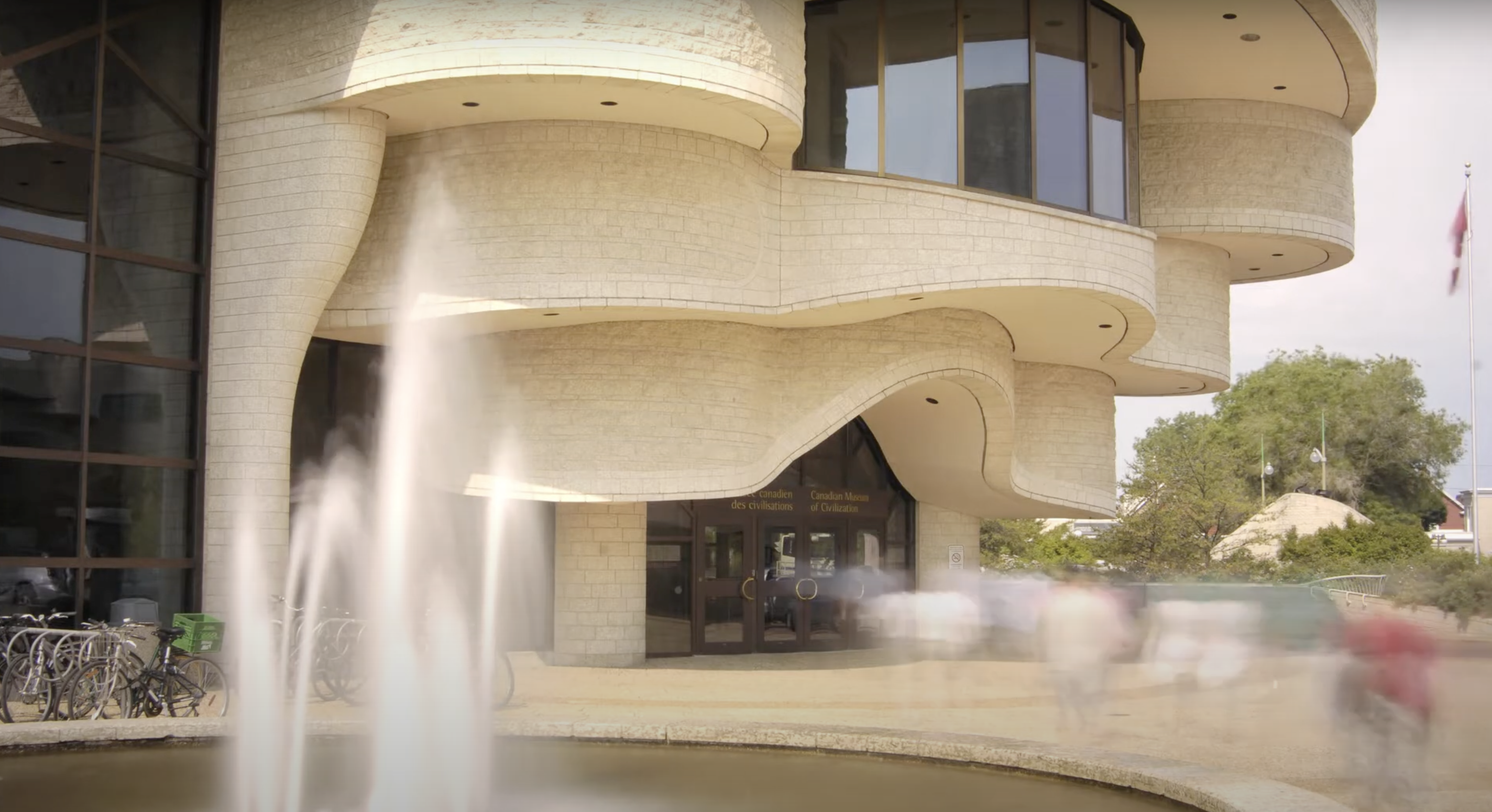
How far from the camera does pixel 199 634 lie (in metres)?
16.5

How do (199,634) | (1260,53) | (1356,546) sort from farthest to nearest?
(1356,546) → (1260,53) → (199,634)

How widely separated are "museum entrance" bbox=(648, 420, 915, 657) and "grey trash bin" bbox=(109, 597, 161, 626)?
8156 mm

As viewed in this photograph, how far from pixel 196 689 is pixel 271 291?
6.22 m

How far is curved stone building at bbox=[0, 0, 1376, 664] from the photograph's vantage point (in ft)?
61.7

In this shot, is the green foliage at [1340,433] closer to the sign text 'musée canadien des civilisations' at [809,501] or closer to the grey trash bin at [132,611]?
the sign text 'musée canadien des civilisations' at [809,501]

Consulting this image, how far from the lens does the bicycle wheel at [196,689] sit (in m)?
15.5

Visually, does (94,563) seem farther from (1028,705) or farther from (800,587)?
(800,587)

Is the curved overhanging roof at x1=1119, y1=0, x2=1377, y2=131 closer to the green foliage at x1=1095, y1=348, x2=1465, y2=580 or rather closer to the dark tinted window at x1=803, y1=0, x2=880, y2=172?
the dark tinted window at x1=803, y1=0, x2=880, y2=172

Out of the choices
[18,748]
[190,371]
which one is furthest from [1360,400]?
[18,748]

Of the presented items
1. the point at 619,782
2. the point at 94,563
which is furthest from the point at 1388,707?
the point at 94,563

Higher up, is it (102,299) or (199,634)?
(102,299)

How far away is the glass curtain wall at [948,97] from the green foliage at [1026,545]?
3252cm

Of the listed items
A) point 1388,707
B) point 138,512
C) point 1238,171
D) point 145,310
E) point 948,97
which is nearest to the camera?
point 1388,707

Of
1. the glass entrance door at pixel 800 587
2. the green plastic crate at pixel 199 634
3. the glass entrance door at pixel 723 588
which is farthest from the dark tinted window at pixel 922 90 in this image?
the green plastic crate at pixel 199 634
